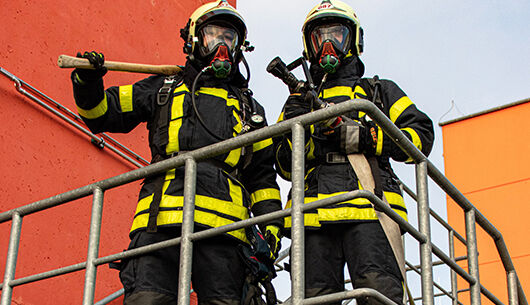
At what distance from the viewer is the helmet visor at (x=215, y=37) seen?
17.1 feet

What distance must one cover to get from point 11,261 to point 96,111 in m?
0.90

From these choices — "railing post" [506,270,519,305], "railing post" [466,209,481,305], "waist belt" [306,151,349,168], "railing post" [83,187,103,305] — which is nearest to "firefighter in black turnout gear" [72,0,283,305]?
"railing post" [83,187,103,305]

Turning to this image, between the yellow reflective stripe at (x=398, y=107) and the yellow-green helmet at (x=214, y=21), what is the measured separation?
38.4 inches

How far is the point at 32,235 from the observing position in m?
5.90

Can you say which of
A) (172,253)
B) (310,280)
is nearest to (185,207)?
(172,253)

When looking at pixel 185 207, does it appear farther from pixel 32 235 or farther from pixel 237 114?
pixel 32 235

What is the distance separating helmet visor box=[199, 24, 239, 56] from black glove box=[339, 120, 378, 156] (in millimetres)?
898

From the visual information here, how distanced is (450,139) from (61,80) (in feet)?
19.0

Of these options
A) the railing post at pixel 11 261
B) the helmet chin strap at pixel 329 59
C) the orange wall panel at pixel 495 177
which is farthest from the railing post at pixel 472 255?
the orange wall panel at pixel 495 177

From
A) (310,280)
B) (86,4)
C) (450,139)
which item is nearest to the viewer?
(310,280)

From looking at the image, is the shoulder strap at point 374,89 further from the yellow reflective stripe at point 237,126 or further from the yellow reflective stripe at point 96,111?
the yellow reflective stripe at point 96,111

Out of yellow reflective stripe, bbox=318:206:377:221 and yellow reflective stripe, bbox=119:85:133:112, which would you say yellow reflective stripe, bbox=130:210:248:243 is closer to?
yellow reflective stripe, bbox=318:206:377:221

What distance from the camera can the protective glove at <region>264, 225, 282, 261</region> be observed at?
15.5ft

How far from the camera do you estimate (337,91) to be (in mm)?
5141
